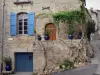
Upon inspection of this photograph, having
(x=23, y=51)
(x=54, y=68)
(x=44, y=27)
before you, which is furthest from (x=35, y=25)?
(x=54, y=68)

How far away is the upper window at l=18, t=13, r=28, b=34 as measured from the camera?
2309 centimetres

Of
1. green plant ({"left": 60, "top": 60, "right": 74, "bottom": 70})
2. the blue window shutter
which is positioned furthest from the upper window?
green plant ({"left": 60, "top": 60, "right": 74, "bottom": 70})

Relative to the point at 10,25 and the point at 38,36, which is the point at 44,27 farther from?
the point at 10,25

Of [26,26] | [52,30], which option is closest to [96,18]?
[52,30]

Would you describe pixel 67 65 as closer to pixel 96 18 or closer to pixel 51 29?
pixel 51 29

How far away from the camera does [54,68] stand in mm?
20281

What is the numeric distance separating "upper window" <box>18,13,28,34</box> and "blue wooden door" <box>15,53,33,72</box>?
188 centimetres

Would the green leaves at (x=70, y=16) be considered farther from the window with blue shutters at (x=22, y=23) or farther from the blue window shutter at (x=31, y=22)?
the window with blue shutters at (x=22, y=23)

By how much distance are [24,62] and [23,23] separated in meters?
3.18

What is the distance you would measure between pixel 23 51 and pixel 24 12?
3.15 meters

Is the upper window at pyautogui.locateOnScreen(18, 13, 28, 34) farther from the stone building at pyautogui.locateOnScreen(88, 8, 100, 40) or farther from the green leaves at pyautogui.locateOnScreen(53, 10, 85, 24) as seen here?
the stone building at pyautogui.locateOnScreen(88, 8, 100, 40)

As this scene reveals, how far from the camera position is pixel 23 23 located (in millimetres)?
23141

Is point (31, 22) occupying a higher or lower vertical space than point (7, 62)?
higher

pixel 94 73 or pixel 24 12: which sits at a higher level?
pixel 24 12
